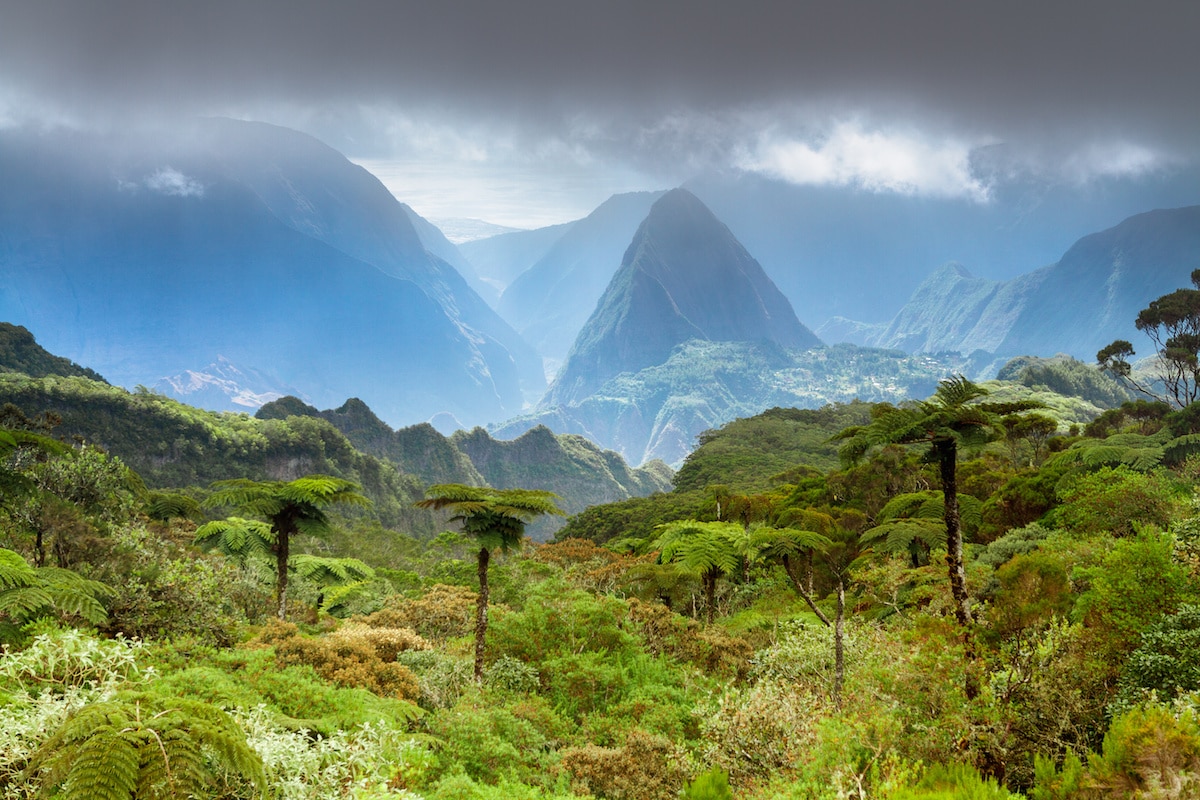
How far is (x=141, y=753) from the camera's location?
4.21 metres

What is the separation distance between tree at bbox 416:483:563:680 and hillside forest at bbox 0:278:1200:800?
66 millimetres

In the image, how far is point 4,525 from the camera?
1395 centimetres

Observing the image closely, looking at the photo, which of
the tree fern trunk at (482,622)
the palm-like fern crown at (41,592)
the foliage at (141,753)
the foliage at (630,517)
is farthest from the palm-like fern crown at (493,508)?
the foliage at (630,517)

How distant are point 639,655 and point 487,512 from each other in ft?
15.8

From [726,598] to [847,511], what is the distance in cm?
642

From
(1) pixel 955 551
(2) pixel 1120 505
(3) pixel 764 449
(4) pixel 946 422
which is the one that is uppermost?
(3) pixel 764 449

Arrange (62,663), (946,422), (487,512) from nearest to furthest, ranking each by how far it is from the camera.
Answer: (62,663), (946,422), (487,512)

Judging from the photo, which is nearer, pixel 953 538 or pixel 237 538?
pixel 953 538

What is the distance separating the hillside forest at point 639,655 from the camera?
16.4 ft

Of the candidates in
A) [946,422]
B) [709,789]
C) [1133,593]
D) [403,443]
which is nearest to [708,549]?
[946,422]

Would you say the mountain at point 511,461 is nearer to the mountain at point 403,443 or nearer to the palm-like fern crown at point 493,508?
the mountain at point 403,443

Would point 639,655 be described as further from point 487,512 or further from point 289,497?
point 289,497

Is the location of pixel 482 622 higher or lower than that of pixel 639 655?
higher

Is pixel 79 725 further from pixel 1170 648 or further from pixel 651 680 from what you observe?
pixel 651 680
